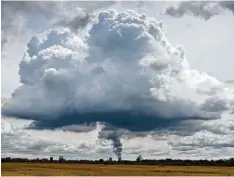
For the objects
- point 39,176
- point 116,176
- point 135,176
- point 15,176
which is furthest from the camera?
point 135,176

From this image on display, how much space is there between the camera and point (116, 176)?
97.3 meters

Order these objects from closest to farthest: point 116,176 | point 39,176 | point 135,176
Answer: point 39,176 → point 116,176 → point 135,176

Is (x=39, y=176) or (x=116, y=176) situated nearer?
(x=39, y=176)

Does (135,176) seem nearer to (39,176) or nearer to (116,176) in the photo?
(116,176)

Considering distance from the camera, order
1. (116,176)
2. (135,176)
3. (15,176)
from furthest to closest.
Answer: (135,176)
(116,176)
(15,176)

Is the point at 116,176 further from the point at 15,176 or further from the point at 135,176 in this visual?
the point at 15,176

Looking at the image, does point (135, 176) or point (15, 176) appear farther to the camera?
point (135, 176)

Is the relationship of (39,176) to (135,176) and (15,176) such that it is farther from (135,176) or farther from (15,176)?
(135,176)

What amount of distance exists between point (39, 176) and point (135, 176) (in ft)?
96.2

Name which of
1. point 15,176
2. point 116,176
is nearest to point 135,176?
point 116,176

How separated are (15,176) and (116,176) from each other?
2712 centimetres

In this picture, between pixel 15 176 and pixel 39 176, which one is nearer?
pixel 15 176

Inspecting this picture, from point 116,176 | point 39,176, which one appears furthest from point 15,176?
point 116,176

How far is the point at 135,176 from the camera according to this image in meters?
106
